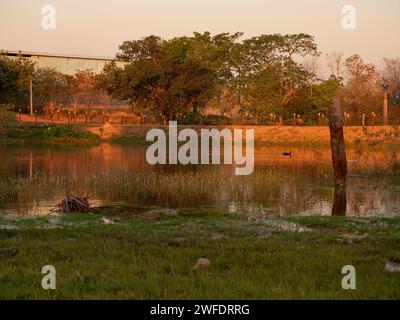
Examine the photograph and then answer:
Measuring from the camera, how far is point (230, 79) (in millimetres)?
75875

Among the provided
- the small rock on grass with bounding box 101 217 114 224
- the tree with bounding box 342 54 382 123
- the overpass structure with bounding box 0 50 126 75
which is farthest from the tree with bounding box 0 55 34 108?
the small rock on grass with bounding box 101 217 114 224

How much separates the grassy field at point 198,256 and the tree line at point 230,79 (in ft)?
180

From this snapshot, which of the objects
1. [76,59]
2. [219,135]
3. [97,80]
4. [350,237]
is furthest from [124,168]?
[76,59]

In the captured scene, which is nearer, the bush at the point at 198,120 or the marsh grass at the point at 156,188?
the marsh grass at the point at 156,188

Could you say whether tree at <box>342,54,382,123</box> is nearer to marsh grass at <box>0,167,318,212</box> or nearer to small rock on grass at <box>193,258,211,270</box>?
marsh grass at <box>0,167,318,212</box>

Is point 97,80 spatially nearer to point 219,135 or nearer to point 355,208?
point 219,135

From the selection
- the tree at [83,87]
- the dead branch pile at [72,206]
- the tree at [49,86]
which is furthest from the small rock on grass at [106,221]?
the tree at [49,86]

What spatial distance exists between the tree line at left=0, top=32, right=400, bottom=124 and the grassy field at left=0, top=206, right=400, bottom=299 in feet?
180

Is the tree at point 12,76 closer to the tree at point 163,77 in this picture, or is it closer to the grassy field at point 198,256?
the tree at point 163,77

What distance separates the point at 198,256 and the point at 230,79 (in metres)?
67.7

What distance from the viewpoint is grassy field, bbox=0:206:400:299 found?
23.9 feet

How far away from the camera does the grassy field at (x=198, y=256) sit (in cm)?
729

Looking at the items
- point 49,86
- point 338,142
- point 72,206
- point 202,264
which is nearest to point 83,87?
point 49,86
